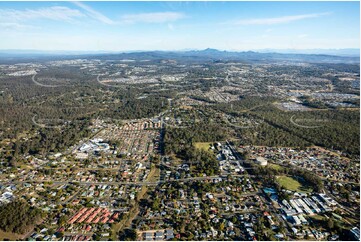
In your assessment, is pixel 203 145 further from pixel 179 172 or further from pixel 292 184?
pixel 292 184

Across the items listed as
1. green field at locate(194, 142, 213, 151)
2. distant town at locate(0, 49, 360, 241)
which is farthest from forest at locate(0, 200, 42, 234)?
green field at locate(194, 142, 213, 151)

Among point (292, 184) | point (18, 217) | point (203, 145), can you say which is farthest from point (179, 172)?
point (18, 217)

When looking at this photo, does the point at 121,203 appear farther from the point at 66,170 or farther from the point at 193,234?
the point at 66,170

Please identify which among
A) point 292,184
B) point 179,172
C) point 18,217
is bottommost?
point 292,184

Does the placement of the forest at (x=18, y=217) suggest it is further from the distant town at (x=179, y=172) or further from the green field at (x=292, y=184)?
the green field at (x=292, y=184)

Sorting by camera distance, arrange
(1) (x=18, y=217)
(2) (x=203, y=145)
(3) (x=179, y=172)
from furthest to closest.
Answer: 1. (2) (x=203, y=145)
2. (3) (x=179, y=172)
3. (1) (x=18, y=217)

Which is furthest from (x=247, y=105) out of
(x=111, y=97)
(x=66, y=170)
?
(x=66, y=170)

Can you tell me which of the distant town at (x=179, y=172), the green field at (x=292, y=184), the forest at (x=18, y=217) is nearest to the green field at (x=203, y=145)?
the distant town at (x=179, y=172)

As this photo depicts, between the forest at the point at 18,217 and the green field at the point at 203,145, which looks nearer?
the forest at the point at 18,217
